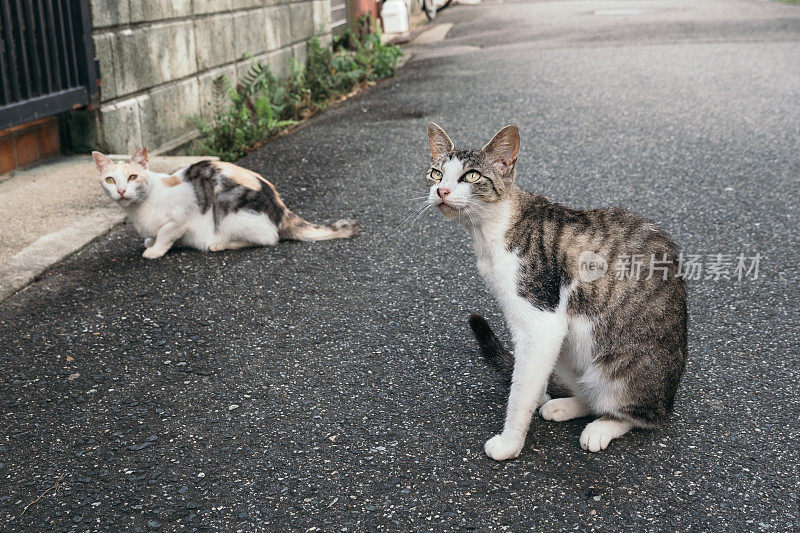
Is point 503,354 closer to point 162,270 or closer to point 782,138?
point 162,270

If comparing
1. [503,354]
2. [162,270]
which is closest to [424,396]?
[503,354]

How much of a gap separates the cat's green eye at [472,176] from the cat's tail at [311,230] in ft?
7.49

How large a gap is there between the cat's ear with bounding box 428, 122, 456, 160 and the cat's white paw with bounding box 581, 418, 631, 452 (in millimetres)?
1191

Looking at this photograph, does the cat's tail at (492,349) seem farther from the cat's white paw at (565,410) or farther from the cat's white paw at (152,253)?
the cat's white paw at (152,253)

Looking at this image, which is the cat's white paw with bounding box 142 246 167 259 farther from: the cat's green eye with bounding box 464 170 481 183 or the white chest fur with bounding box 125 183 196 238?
the cat's green eye with bounding box 464 170 481 183

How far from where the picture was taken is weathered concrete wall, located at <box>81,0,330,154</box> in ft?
20.4

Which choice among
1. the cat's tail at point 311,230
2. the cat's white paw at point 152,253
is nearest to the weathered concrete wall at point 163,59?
the cat's white paw at point 152,253

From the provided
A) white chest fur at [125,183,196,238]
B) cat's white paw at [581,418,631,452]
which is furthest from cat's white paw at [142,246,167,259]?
cat's white paw at [581,418,631,452]

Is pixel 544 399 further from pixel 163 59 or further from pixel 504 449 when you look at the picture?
pixel 163 59

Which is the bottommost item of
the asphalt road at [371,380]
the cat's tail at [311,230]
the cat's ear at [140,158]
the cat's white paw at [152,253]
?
the asphalt road at [371,380]

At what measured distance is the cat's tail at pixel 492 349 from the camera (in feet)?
10.6

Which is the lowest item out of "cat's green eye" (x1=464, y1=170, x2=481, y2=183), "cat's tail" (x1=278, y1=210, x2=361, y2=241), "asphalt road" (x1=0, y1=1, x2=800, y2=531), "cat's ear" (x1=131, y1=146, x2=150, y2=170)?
"asphalt road" (x1=0, y1=1, x2=800, y2=531)

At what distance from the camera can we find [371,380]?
3418 millimetres

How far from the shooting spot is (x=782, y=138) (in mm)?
7035
